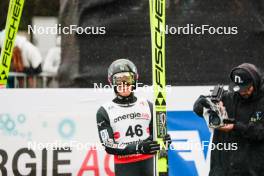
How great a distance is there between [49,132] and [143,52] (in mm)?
1495

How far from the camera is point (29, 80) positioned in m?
12.1

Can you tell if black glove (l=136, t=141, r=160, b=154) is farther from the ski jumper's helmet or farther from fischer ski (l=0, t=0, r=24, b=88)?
fischer ski (l=0, t=0, r=24, b=88)

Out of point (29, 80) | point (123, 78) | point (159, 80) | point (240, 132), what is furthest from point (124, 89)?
point (29, 80)

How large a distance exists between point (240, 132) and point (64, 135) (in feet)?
8.45

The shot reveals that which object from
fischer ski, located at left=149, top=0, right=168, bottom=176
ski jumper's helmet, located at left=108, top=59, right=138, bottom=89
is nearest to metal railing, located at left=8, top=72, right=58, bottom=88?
ski jumper's helmet, located at left=108, top=59, right=138, bottom=89

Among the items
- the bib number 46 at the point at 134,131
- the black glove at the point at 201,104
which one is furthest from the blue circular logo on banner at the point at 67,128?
the black glove at the point at 201,104

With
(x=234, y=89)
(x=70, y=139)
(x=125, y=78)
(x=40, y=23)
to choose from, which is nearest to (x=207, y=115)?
(x=234, y=89)

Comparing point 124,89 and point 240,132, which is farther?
point 124,89

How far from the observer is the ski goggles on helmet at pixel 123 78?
302 inches

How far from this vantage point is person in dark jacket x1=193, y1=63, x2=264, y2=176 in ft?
25.2
